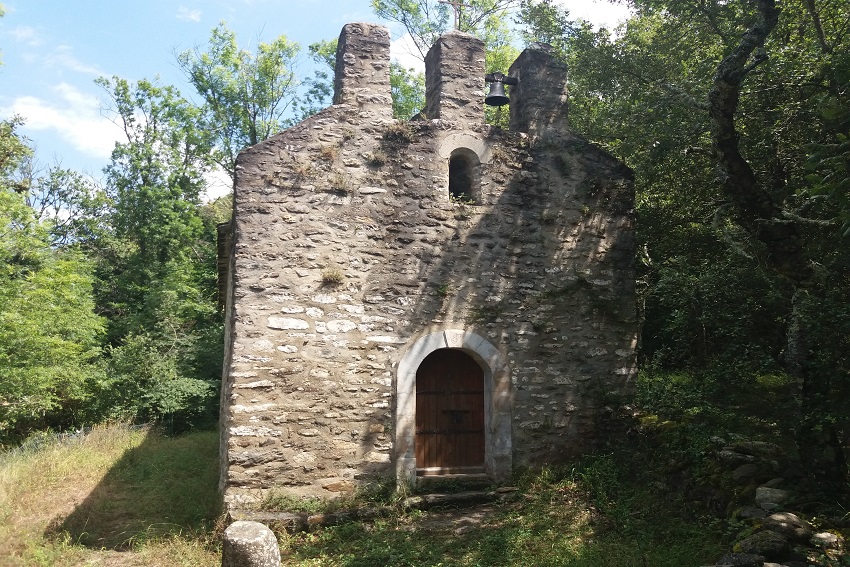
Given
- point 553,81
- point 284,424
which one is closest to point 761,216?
point 553,81

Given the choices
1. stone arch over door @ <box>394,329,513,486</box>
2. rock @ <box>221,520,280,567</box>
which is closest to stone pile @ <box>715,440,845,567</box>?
stone arch over door @ <box>394,329,513,486</box>

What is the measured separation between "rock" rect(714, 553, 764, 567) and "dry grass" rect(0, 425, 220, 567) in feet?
15.5

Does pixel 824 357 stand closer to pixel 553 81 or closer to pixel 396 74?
pixel 553 81

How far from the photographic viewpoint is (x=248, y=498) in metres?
6.71

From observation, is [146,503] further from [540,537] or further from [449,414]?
[540,537]

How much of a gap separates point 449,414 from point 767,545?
13.6 ft

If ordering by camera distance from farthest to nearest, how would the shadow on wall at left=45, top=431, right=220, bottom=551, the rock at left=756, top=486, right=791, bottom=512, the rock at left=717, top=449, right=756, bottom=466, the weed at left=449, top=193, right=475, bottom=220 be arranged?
the weed at left=449, top=193, right=475, bottom=220
the shadow on wall at left=45, top=431, right=220, bottom=551
the rock at left=717, top=449, right=756, bottom=466
the rock at left=756, top=486, right=791, bottom=512

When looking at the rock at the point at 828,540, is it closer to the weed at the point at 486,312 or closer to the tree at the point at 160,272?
the weed at the point at 486,312

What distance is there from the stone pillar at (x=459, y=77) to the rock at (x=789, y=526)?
5.77m

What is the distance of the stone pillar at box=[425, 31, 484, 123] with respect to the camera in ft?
26.7

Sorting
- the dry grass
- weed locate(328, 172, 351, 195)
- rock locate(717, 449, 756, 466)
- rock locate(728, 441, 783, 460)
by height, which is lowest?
the dry grass

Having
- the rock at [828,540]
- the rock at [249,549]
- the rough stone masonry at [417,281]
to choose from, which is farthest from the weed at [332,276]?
the rock at [828,540]

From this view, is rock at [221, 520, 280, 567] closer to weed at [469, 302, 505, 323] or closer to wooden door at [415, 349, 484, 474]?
wooden door at [415, 349, 484, 474]

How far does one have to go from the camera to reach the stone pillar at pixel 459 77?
26.7 ft
